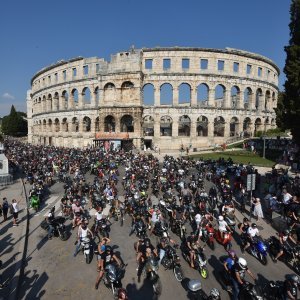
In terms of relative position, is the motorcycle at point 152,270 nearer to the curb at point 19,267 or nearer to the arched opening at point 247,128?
the curb at point 19,267

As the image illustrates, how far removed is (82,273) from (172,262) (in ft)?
11.4

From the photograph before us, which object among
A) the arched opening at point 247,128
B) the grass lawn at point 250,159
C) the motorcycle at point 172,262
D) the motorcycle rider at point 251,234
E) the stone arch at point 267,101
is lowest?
the motorcycle at point 172,262

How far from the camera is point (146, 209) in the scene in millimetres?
15516

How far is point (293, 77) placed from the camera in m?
28.3

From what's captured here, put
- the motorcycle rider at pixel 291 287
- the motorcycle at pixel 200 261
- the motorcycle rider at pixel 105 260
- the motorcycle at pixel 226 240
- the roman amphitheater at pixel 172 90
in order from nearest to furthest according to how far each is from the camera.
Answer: the motorcycle rider at pixel 291 287 → the motorcycle rider at pixel 105 260 → the motorcycle at pixel 200 261 → the motorcycle at pixel 226 240 → the roman amphitheater at pixel 172 90

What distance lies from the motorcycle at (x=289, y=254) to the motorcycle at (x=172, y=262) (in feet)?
14.3

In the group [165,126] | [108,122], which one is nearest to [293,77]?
[108,122]

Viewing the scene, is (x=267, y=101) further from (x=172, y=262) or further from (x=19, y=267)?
(x=19, y=267)

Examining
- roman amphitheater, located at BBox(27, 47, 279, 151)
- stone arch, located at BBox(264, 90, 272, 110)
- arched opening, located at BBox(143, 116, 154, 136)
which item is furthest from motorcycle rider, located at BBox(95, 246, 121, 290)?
stone arch, located at BBox(264, 90, 272, 110)

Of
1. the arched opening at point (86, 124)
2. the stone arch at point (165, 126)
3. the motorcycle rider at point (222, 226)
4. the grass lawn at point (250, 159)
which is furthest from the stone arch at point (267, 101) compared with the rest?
the motorcycle rider at point (222, 226)

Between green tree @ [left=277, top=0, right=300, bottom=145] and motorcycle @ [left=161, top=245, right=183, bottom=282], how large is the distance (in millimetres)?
23244

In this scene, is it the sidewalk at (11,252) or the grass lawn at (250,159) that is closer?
the sidewalk at (11,252)

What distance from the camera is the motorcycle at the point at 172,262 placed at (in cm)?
1033

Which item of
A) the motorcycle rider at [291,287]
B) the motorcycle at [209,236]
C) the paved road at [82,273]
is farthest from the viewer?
the motorcycle at [209,236]
